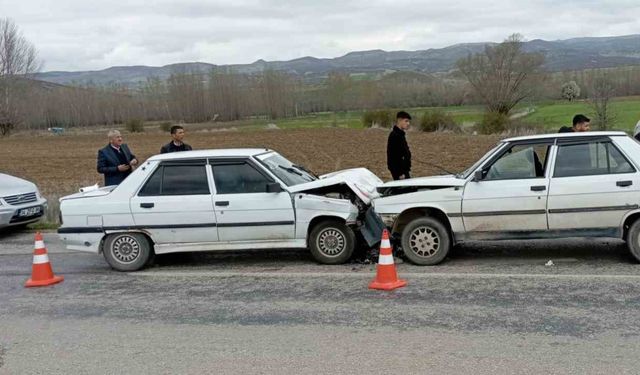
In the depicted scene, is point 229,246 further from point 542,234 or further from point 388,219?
point 542,234

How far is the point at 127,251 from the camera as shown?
7.62 metres

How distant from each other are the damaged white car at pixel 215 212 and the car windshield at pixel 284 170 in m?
0.03

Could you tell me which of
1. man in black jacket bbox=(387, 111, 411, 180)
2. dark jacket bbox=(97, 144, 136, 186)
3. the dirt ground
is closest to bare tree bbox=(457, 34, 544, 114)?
the dirt ground

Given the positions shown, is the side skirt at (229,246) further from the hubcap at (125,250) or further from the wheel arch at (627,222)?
the wheel arch at (627,222)

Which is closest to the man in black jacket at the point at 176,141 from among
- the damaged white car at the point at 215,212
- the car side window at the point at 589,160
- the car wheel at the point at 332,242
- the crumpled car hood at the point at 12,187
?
the damaged white car at the point at 215,212

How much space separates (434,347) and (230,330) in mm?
1828

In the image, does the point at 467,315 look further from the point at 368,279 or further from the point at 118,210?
the point at 118,210

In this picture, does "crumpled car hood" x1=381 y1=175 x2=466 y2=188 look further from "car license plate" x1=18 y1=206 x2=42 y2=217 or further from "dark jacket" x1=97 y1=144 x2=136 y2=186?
"car license plate" x1=18 y1=206 x2=42 y2=217

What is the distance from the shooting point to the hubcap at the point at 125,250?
759 cm

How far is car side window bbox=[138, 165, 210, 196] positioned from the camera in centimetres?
757

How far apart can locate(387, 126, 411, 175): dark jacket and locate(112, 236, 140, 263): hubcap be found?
407 cm

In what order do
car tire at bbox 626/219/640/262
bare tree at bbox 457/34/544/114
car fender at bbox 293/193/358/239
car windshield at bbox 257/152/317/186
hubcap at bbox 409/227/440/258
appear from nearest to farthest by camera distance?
car tire at bbox 626/219/640/262 → hubcap at bbox 409/227/440/258 → car fender at bbox 293/193/358/239 → car windshield at bbox 257/152/317/186 → bare tree at bbox 457/34/544/114

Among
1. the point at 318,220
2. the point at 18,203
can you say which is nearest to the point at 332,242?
the point at 318,220

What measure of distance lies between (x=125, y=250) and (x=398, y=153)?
4356 millimetres
